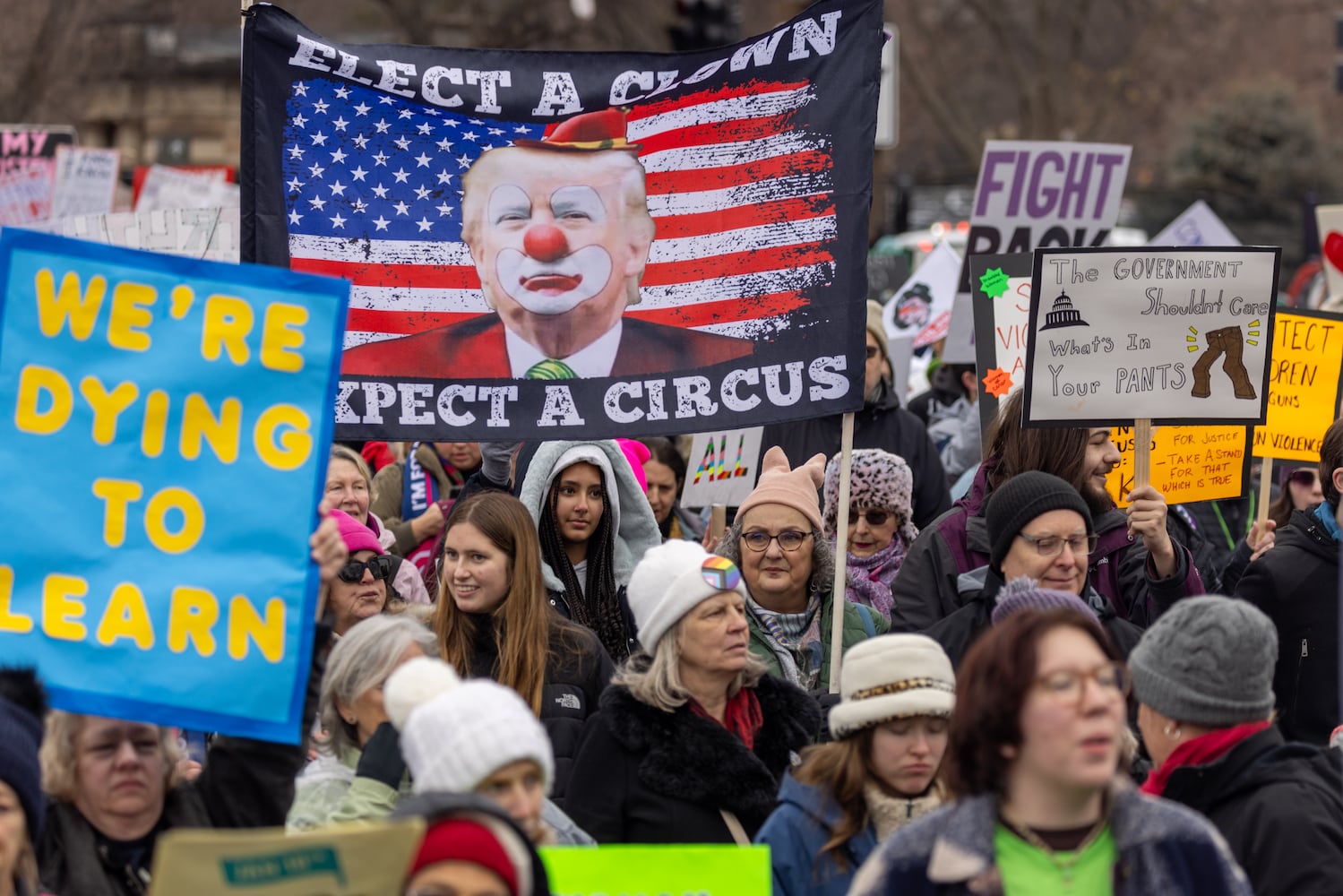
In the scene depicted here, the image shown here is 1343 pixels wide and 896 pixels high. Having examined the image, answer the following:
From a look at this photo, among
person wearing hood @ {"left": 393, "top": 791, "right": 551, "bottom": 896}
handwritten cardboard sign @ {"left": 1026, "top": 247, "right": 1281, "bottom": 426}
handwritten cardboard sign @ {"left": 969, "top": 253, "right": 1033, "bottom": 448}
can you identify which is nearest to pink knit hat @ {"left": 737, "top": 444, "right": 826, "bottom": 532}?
handwritten cardboard sign @ {"left": 1026, "top": 247, "right": 1281, "bottom": 426}

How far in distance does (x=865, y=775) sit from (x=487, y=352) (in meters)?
2.24

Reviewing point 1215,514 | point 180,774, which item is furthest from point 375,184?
point 1215,514

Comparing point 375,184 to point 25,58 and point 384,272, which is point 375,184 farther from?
point 25,58

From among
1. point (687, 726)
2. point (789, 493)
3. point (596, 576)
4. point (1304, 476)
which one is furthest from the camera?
point (1304, 476)

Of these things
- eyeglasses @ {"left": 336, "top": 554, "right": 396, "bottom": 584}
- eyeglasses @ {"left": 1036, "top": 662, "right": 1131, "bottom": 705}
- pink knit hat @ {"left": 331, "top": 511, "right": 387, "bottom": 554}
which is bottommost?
eyeglasses @ {"left": 336, "top": 554, "right": 396, "bottom": 584}

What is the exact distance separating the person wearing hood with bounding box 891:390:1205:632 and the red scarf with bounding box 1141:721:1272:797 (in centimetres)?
146

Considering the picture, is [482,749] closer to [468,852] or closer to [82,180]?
[468,852]

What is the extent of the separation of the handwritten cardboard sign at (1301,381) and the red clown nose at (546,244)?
309cm

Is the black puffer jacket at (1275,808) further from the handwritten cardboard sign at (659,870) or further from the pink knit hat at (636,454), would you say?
the pink knit hat at (636,454)

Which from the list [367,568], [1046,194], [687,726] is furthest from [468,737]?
[1046,194]

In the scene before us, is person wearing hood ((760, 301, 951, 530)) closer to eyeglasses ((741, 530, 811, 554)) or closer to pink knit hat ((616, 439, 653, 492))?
pink knit hat ((616, 439, 653, 492))

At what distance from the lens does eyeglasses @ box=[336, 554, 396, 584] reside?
5.93 m

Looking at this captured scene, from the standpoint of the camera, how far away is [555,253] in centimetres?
608

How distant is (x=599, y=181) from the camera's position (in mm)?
6148
